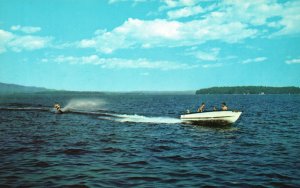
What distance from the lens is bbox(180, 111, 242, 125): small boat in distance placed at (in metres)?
35.1

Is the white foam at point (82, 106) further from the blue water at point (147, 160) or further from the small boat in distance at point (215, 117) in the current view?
the blue water at point (147, 160)

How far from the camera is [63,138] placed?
27.0m

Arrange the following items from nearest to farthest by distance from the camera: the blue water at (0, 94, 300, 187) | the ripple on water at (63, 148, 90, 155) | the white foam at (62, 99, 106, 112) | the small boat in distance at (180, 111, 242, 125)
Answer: the blue water at (0, 94, 300, 187)
the ripple on water at (63, 148, 90, 155)
the small boat in distance at (180, 111, 242, 125)
the white foam at (62, 99, 106, 112)

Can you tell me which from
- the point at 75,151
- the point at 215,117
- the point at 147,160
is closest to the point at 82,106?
the point at 215,117

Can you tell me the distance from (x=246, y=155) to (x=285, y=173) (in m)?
4.63

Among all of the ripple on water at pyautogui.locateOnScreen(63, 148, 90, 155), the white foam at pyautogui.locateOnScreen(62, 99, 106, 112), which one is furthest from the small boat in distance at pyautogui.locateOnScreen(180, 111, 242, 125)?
the white foam at pyautogui.locateOnScreen(62, 99, 106, 112)

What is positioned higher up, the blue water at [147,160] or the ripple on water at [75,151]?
the ripple on water at [75,151]

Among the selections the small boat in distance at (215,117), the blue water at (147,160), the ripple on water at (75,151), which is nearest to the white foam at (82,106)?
the small boat in distance at (215,117)

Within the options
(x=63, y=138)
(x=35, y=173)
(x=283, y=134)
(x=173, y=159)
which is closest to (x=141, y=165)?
(x=173, y=159)

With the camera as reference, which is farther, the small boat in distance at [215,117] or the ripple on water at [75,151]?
the small boat in distance at [215,117]

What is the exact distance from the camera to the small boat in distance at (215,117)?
35122mm

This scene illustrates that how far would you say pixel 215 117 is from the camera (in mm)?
35656

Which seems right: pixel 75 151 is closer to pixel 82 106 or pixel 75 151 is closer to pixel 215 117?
pixel 215 117

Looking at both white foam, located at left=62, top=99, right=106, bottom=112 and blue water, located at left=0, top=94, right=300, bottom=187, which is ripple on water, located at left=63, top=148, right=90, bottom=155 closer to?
blue water, located at left=0, top=94, right=300, bottom=187
